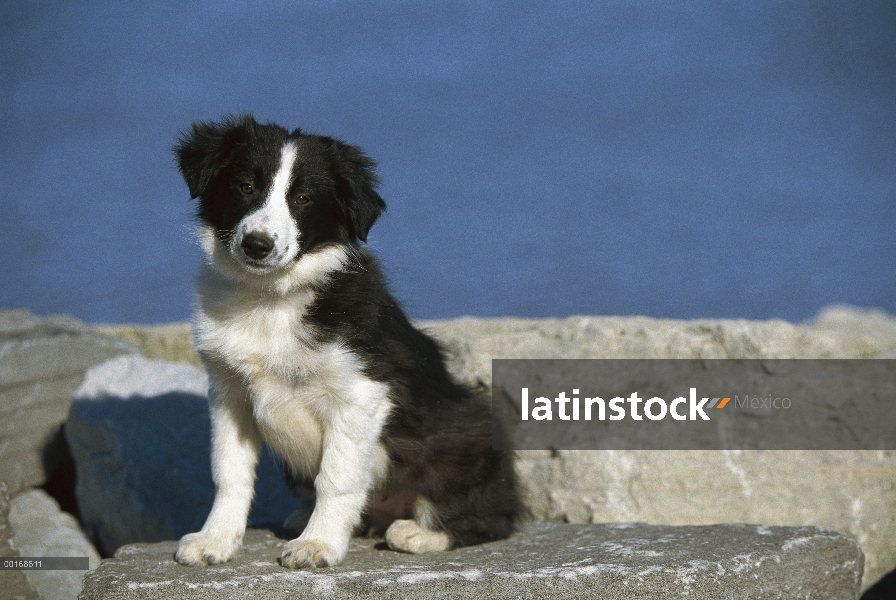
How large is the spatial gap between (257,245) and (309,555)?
144cm

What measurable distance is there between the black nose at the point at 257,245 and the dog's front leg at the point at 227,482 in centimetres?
86

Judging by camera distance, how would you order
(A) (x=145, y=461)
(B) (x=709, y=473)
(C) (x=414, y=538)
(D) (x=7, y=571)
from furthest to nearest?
(A) (x=145, y=461) → (B) (x=709, y=473) → (D) (x=7, y=571) → (C) (x=414, y=538)

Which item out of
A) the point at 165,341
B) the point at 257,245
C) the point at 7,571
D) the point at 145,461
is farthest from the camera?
the point at 165,341

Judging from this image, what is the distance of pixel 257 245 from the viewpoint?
13.1 feet

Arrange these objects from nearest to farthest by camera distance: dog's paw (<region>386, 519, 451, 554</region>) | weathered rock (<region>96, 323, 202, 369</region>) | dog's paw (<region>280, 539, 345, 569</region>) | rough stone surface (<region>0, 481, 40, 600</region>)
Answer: dog's paw (<region>280, 539, 345, 569</region>) → dog's paw (<region>386, 519, 451, 554</region>) → rough stone surface (<region>0, 481, 40, 600</region>) → weathered rock (<region>96, 323, 202, 369</region>)

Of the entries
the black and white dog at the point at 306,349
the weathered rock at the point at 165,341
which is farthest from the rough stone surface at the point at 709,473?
the weathered rock at the point at 165,341

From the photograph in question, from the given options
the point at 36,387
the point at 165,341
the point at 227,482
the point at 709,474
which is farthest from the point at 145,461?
the point at 709,474

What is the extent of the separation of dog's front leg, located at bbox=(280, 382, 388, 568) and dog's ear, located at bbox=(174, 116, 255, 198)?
128 centimetres

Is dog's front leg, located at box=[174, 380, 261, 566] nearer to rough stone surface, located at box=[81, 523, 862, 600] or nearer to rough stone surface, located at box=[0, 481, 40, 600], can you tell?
rough stone surface, located at box=[81, 523, 862, 600]

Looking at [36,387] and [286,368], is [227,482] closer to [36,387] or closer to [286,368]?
[286,368]

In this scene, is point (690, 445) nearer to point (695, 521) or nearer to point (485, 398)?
point (695, 521)

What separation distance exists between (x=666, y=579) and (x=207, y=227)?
274cm

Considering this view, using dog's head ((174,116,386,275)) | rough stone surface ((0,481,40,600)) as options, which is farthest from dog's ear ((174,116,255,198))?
rough stone surface ((0,481,40,600))

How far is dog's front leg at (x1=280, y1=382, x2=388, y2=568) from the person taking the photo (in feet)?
13.9
